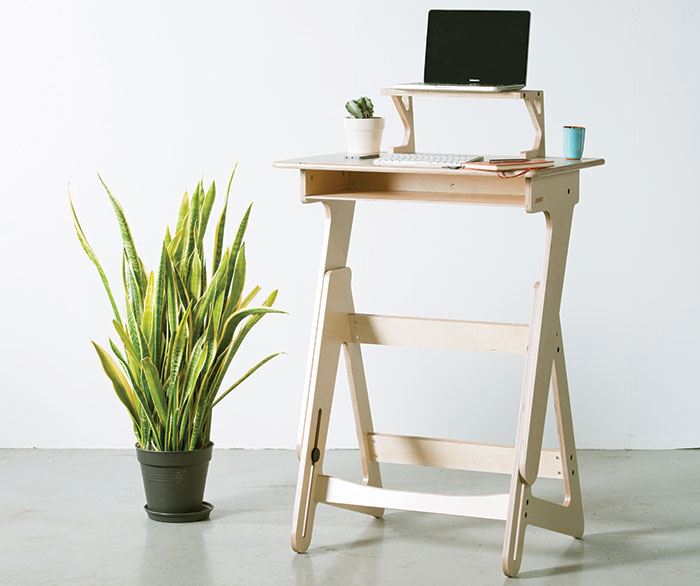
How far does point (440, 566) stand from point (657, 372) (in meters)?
1.77

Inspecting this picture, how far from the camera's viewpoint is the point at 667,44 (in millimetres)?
4539

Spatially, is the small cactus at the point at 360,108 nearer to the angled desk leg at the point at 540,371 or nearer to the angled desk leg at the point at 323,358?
the angled desk leg at the point at 323,358

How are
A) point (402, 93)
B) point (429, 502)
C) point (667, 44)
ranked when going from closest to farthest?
1. point (429, 502)
2. point (402, 93)
3. point (667, 44)

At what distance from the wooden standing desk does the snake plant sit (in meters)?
0.32

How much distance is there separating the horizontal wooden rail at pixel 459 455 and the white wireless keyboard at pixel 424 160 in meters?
0.90

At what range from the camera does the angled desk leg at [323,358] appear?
11.1 feet

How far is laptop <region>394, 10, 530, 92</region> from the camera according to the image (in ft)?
11.4

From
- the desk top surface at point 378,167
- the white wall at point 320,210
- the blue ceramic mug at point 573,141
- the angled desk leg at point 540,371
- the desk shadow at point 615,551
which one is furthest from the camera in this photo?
the white wall at point 320,210

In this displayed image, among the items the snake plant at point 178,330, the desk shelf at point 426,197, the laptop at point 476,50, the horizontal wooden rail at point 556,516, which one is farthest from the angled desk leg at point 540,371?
the snake plant at point 178,330

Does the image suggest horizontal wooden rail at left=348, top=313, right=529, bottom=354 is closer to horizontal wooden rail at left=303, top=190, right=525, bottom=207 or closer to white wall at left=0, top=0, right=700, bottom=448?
horizontal wooden rail at left=303, top=190, right=525, bottom=207

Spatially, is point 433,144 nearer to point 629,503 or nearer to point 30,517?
point 629,503

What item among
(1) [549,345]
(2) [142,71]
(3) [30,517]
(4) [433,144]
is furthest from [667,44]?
(3) [30,517]

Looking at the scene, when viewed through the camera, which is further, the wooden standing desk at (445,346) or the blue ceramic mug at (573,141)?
the blue ceramic mug at (573,141)

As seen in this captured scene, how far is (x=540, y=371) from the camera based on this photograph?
3.27 metres
